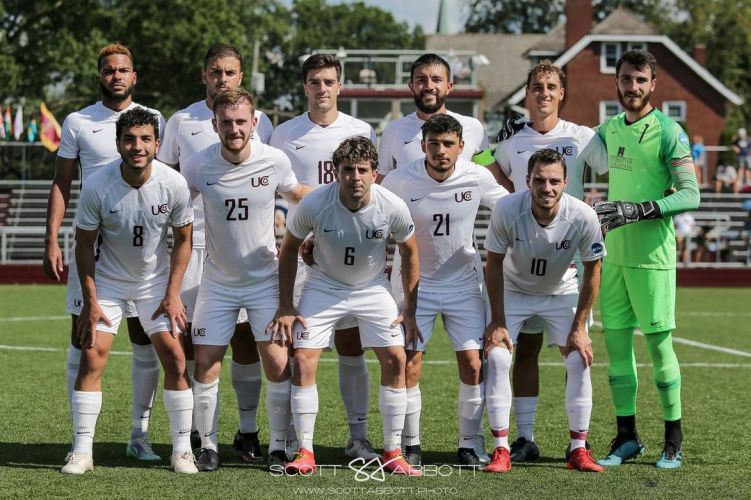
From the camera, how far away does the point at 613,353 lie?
739 centimetres

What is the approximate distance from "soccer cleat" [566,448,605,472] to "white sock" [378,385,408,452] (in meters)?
1.05

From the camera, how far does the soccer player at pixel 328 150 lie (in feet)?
23.9

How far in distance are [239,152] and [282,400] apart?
1.50 m

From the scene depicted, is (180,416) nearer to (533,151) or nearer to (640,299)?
(533,151)

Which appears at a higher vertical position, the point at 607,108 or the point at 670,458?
the point at 607,108

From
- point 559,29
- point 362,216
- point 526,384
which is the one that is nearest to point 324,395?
point 526,384

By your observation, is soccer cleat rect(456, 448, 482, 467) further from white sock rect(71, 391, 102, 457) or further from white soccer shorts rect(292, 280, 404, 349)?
white sock rect(71, 391, 102, 457)

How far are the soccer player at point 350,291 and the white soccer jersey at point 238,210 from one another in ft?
0.64

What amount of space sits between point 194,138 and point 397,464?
97.1 inches

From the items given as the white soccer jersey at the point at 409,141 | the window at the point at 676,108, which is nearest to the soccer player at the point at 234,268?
the white soccer jersey at the point at 409,141

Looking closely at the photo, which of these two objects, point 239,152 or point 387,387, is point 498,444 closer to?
point 387,387

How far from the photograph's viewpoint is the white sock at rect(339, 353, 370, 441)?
7.27m

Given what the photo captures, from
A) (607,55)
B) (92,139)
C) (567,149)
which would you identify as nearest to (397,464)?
(567,149)

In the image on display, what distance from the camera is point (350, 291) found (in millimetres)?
6793
